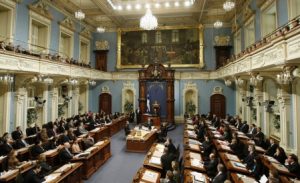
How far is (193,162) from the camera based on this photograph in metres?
6.96

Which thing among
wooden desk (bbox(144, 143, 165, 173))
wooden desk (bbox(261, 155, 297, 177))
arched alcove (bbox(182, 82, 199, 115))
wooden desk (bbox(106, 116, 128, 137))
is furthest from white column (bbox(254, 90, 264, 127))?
wooden desk (bbox(106, 116, 128, 137))

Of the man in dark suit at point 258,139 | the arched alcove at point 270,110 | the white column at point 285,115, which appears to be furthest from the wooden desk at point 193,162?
the arched alcove at point 270,110

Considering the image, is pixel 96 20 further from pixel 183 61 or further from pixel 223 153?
pixel 223 153

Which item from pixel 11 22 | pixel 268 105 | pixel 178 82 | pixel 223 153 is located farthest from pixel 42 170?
pixel 178 82

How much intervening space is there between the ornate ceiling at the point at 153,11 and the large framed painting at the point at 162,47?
0.88 metres

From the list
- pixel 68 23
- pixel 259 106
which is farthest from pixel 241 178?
pixel 68 23

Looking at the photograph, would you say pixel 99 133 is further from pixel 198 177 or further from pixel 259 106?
pixel 259 106

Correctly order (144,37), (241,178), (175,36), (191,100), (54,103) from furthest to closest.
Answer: (144,37), (191,100), (175,36), (54,103), (241,178)

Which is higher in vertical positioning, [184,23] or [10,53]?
[184,23]

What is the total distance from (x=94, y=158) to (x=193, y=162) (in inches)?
150

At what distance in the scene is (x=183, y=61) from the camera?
1992 cm

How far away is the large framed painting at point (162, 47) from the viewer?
19719mm

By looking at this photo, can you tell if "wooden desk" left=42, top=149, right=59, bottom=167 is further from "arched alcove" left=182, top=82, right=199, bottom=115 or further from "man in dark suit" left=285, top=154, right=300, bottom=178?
"arched alcove" left=182, top=82, right=199, bottom=115

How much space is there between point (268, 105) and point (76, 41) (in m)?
14.8
